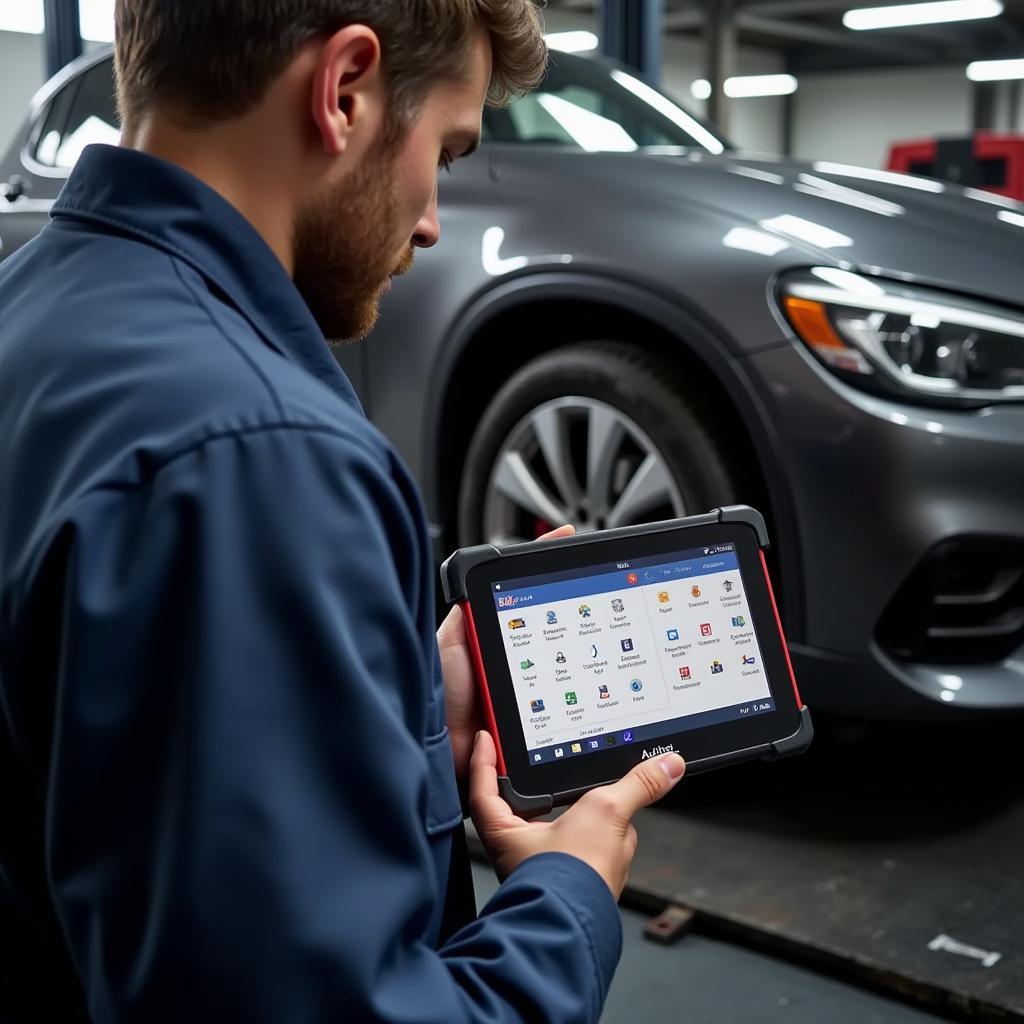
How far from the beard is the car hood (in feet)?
4.40

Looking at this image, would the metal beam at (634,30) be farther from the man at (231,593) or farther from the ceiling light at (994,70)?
the ceiling light at (994,70)

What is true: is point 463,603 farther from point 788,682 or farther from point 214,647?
point 214,647

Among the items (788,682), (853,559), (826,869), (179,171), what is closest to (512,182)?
(853,559)

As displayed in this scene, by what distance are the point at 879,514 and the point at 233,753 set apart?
1509 millimetres

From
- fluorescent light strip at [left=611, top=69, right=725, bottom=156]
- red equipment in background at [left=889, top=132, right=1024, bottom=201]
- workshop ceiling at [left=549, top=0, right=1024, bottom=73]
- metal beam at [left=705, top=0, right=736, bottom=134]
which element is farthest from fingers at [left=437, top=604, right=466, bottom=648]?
workshop ceiling at [left=549, top=0, right=1024, bottom=73]

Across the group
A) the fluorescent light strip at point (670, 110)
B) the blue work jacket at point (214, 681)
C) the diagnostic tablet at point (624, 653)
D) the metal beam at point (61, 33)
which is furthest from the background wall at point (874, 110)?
the blue work jacket at point (214, 681)

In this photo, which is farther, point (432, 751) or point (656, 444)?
point (656, 444)

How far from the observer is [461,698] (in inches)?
39.1

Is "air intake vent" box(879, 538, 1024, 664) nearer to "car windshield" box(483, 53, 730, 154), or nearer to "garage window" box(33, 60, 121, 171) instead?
"car windshield" box(483, 53, 730, 154)

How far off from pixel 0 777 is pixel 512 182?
1.86 meters

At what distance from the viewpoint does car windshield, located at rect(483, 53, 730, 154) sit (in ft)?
8.75

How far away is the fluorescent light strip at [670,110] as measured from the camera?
9.45ft

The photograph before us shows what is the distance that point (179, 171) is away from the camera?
703 millimetres

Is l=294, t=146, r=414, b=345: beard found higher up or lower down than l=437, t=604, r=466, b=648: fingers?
higher up
